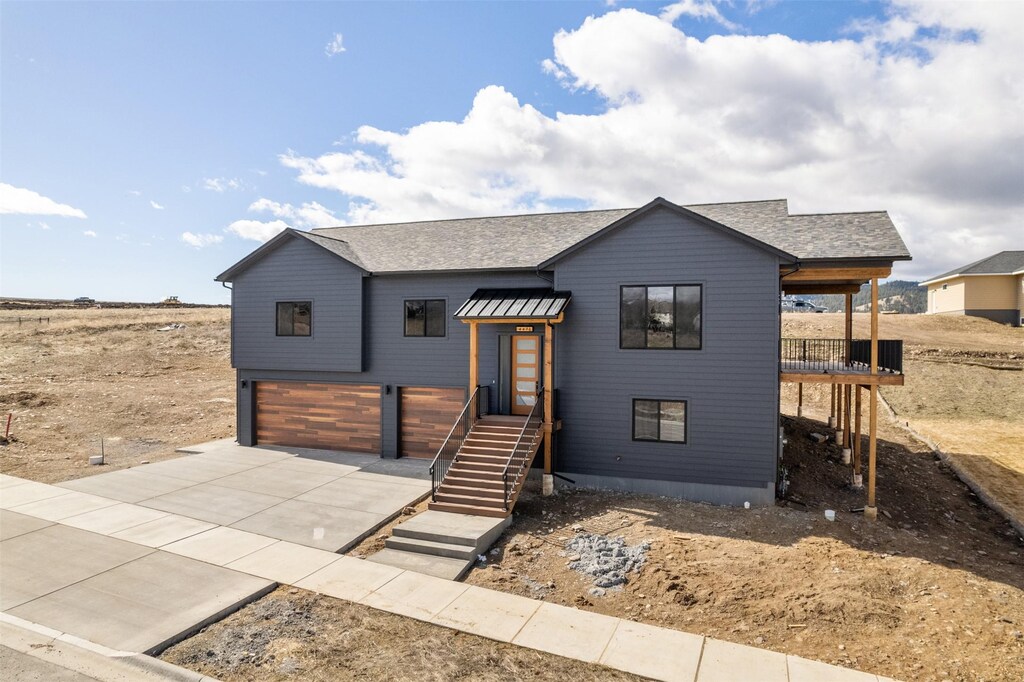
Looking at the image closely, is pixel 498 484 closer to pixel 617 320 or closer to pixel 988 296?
pixel 617 320

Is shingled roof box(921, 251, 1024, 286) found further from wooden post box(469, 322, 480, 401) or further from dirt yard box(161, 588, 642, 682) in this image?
dirt yard box(161, 588, 642, 682)

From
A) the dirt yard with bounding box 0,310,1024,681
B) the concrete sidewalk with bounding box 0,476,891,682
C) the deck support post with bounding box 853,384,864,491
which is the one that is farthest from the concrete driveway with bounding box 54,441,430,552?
the deck support post with bounding box 853,384,864,491

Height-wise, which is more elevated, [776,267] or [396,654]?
[776,267]

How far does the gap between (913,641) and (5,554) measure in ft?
46.9

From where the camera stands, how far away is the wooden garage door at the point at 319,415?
17.3 m

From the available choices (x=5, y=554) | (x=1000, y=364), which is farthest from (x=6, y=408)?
(x=1000, y=364)

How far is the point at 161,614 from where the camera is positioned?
25.1 ft

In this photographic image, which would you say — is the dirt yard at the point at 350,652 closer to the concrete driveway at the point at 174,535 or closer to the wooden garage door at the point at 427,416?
the concrete driveway at the point at 174,535

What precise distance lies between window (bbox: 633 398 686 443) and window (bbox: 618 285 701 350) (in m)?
1.43

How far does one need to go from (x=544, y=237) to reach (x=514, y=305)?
3592 millimetres

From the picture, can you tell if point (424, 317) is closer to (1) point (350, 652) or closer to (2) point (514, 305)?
(2) point (514, 305)

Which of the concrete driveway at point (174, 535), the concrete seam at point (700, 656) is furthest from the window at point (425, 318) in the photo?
the concrete seam at point (700, 656)

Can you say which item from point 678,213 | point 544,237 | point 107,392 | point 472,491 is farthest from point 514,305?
point 107,392

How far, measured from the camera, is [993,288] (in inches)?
1503
